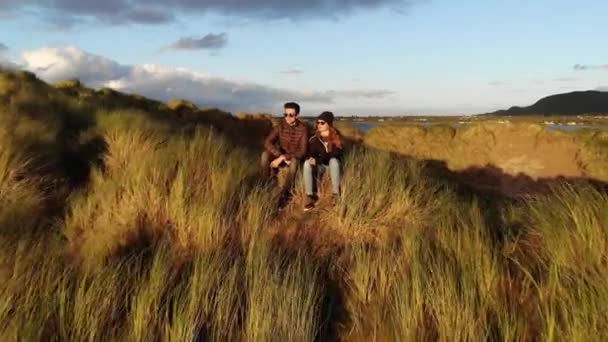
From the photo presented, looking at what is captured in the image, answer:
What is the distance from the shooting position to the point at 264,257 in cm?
446

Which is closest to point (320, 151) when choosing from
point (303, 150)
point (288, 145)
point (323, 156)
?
point (323, 156)

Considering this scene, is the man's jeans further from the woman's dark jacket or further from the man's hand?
the woman's dark jacket

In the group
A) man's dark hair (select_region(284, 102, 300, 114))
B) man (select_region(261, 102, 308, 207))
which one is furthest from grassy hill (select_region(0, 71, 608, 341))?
man's dark hair (select_region(284, 102, 300, 114))

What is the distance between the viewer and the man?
330 inches

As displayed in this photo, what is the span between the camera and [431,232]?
570 cm

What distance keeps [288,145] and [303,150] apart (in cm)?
30

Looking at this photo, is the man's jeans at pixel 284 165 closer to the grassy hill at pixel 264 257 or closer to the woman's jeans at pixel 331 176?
the grassy hill at pixel 264 257

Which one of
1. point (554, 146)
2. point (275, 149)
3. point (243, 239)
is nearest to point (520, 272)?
point (243, 239)

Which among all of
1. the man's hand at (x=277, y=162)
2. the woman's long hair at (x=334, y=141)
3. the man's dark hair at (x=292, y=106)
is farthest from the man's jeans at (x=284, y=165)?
the man's dark hair at (x=292, y=106)

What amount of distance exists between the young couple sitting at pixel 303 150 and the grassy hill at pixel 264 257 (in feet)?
0.81

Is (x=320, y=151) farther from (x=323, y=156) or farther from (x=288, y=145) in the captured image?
(x=288, y=145)

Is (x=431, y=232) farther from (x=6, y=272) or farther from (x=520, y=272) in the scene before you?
(x=6, y=272)

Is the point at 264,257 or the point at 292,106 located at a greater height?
the point at 292,106

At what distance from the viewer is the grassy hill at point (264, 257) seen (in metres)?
3.44
